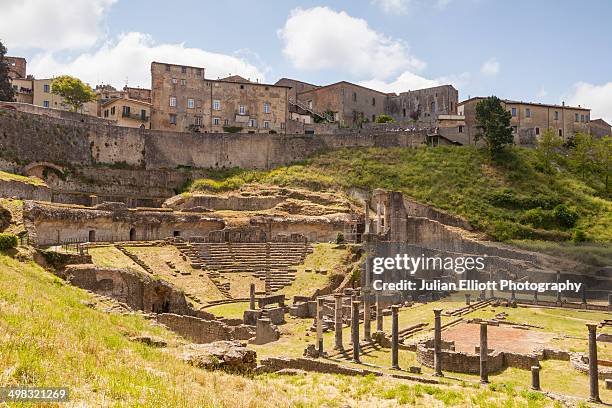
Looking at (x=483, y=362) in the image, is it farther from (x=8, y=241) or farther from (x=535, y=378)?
Answer: (x=8, y=241)

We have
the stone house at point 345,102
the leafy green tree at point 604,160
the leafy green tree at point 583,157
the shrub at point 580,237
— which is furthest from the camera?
the stone house at point 345,102

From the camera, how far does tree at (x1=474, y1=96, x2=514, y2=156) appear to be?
6159 centimetres

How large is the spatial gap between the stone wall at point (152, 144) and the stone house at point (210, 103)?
19.3 ft

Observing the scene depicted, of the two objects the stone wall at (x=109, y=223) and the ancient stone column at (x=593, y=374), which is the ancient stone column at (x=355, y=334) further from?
the stone wall at (x=109, y=223)

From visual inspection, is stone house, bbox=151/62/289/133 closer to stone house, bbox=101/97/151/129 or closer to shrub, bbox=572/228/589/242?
stone house, bbox=101/97/151/129

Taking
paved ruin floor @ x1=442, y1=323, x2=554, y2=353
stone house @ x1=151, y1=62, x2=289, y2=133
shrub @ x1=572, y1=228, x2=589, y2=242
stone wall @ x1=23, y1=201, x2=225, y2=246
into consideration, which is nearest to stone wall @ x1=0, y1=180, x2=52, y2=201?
stone wall @ x1=23, y1=201, x2=225, y2=246

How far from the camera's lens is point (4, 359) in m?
8.20

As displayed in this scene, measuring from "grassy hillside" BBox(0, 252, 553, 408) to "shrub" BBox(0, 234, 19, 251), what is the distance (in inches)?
282

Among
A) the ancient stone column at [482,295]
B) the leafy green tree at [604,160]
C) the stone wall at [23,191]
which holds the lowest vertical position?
the ancient stone column at [482,295]

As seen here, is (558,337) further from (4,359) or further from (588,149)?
(588,149)

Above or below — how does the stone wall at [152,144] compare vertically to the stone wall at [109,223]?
above

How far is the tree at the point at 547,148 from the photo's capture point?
2478 inches

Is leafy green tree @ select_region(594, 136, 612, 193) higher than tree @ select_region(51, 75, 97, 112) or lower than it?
lower

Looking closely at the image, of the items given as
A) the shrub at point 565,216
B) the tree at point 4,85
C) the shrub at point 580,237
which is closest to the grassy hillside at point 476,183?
the shrub at point 565,216
